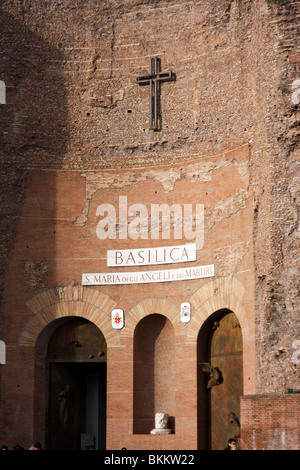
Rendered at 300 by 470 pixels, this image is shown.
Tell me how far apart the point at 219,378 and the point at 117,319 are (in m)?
2.72

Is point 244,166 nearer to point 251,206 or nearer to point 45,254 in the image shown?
point 251,206

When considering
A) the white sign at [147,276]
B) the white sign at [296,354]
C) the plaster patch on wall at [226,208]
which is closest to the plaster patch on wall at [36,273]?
the white sign at [147,276]

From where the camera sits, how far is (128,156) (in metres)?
21.4

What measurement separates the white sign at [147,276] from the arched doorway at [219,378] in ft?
3.20

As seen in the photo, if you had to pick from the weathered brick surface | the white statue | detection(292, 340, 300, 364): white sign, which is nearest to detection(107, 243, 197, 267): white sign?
the weathered brick surface

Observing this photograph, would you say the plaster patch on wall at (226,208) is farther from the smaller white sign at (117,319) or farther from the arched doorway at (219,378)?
the smaller white sign at (117,319)

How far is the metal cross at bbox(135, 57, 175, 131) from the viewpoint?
21.2 meters

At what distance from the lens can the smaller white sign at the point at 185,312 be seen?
1994 centimetres

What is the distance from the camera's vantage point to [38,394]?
68.4 feet

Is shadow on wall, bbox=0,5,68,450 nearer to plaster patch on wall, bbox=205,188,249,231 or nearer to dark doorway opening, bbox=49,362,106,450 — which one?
dark doorway opening, bbox=49,362,106,450

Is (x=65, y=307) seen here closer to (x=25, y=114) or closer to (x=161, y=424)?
(x=161, y=424)

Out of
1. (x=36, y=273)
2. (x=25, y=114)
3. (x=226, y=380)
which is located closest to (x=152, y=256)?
(x=36, y=273)
